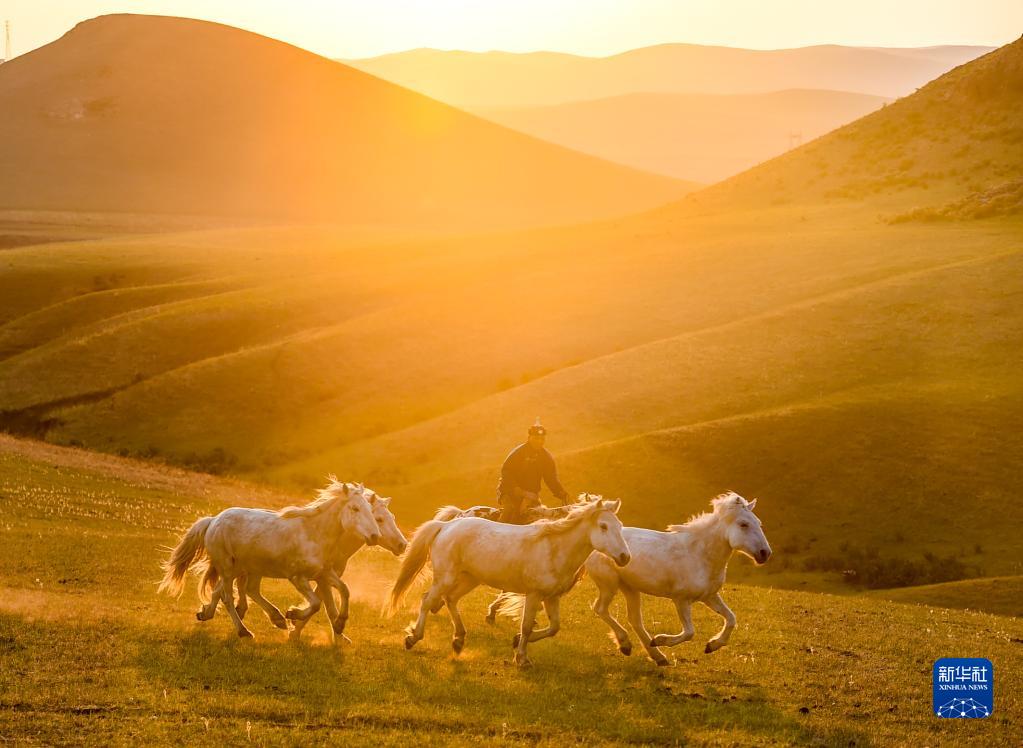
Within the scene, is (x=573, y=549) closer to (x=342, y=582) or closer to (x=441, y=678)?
(x=441, y=678)

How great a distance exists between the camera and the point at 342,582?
18.4 m

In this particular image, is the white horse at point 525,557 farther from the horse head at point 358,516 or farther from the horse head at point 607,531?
the horse head at point 358,516

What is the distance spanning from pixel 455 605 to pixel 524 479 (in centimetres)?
334

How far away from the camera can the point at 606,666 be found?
1781cm

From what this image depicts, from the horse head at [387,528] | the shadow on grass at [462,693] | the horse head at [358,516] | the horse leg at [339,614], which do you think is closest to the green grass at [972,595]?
the shadow on grass at [462,693]

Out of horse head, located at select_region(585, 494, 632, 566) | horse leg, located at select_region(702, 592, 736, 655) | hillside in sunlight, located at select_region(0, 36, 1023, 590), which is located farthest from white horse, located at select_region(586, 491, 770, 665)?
hillside in sunlight, located at select_region(0, 36, 1023, 590)

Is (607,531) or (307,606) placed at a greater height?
(607,531)

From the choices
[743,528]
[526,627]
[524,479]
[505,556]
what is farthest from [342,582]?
[743,528]

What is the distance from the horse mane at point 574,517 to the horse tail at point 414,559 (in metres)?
2.29

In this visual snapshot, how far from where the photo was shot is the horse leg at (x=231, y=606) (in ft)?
59.4

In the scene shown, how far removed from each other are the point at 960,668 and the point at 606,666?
19.9 ft

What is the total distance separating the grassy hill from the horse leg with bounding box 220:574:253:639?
0.99 ft

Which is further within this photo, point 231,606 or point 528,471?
point 528,471

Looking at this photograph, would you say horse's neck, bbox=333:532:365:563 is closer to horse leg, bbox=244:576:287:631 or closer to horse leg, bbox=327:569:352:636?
horse leg, bbox=327:569:352:636
